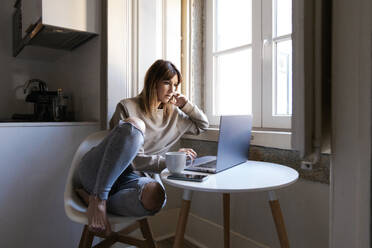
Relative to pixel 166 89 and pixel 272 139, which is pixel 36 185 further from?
pixel 272 139

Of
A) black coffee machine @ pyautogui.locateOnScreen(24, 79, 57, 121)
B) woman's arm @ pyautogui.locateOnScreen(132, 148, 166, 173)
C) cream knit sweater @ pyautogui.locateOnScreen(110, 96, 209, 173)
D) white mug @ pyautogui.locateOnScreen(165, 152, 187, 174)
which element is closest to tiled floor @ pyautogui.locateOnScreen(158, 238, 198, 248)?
cream knit sweater @ pyautogui.locateOnScreen(110, 96, 209, 173)

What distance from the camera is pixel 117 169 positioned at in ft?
3.48

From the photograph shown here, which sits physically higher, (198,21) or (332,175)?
(198,21)

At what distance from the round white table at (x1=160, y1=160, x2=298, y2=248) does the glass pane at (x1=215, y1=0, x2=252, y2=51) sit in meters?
0.92

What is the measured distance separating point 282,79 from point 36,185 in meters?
1.47

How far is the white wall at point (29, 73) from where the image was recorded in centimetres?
197

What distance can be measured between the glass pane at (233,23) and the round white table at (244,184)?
923mm

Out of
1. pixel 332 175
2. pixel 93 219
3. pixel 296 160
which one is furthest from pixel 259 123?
pixel 332 175

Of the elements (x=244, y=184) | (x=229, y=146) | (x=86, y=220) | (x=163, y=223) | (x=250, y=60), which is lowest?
(x=163, y=223)

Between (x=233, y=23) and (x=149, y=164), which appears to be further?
(x=233, y=23)

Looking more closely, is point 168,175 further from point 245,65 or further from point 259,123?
point 245,65

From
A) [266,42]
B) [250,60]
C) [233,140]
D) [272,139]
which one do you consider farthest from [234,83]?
[233,140]

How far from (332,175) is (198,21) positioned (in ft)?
5.63

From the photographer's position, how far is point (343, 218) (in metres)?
0.42
